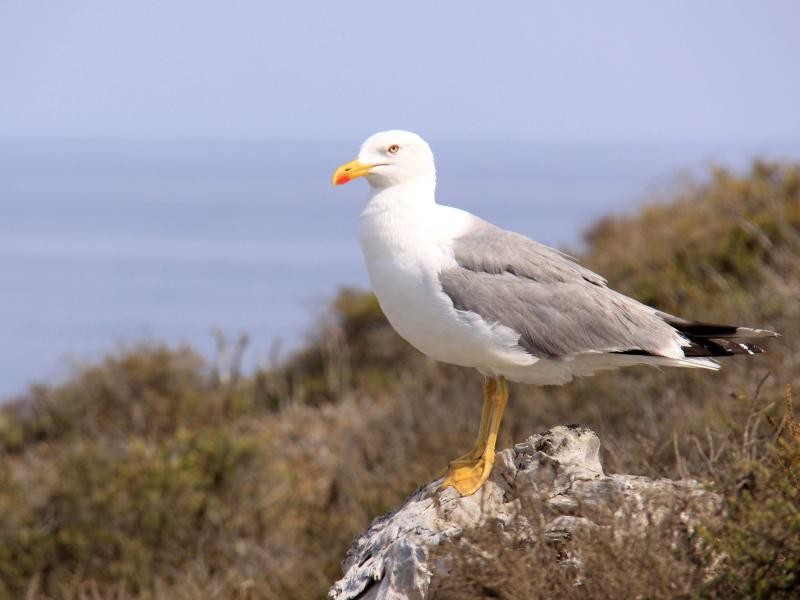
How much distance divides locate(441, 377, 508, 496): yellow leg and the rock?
4 centimetres

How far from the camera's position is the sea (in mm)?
21625

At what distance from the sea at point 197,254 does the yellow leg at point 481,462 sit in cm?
1158

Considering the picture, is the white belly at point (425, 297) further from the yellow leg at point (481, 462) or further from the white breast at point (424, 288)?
the yellow leg at point (481, 462)

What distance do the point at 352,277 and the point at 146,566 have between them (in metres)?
61.0

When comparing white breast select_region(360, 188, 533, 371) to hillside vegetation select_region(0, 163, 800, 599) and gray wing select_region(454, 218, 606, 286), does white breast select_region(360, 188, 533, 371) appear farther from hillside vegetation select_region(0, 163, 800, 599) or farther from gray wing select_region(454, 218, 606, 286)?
hillside vegetation select_region(0, 163, 800, 599)

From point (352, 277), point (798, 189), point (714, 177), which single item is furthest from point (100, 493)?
point (352, 277)

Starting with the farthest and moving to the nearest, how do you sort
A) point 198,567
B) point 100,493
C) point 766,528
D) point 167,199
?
point 167,199, point 100,493, point 198,567, point 766,528

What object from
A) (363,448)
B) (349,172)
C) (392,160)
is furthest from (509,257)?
(363,448)

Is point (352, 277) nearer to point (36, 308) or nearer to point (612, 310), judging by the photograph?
point (36, 308)

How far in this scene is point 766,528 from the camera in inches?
171

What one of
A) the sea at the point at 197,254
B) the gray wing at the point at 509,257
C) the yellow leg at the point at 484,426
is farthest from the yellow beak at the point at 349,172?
the sea at the point at 197,254

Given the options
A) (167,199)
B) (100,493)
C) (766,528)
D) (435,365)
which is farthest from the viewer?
(167,199)

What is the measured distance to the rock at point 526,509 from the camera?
4.61 meters

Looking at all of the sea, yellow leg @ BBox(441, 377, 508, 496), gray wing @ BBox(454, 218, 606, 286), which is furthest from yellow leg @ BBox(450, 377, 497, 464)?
the sea
